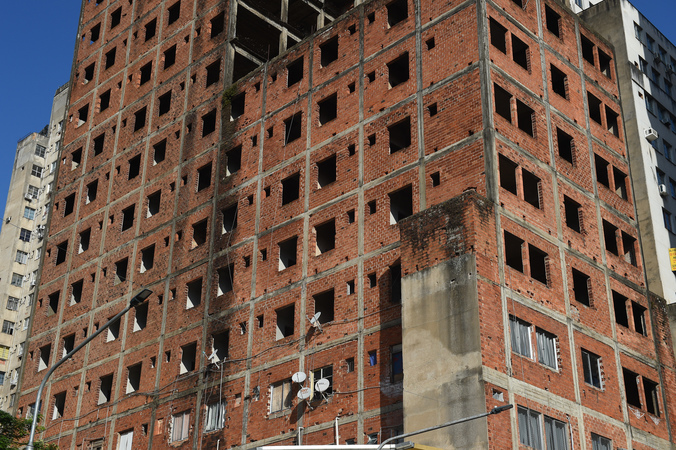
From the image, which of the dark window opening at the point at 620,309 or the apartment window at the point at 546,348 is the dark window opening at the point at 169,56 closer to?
the dark window opening at the point at 620,309

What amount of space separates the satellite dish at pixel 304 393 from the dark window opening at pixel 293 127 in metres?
12.8

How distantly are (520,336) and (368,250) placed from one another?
7.59m

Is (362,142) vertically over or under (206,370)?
over

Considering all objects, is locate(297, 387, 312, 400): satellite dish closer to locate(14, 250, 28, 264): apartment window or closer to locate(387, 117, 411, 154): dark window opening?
locate(387, 117, 411, 154): dark window opening

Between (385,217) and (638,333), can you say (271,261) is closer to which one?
(385,217)

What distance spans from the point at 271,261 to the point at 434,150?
9522 mm

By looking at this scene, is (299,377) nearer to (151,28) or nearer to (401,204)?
(401,204)

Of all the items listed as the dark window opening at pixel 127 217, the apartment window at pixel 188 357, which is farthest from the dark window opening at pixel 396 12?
the dark window opening at pixel 127 217

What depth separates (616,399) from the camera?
37000 millimetres

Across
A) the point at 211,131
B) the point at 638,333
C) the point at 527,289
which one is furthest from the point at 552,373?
the point at 211,131

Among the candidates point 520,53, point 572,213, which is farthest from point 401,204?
point 520,53

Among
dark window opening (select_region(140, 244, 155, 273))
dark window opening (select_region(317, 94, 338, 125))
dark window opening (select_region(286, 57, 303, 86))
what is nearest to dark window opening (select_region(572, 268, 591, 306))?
dark window opening (select_region(317, 94, 338, 125))

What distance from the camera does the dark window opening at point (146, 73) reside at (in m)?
56.4

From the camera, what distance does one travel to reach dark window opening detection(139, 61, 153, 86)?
56.4 metres
